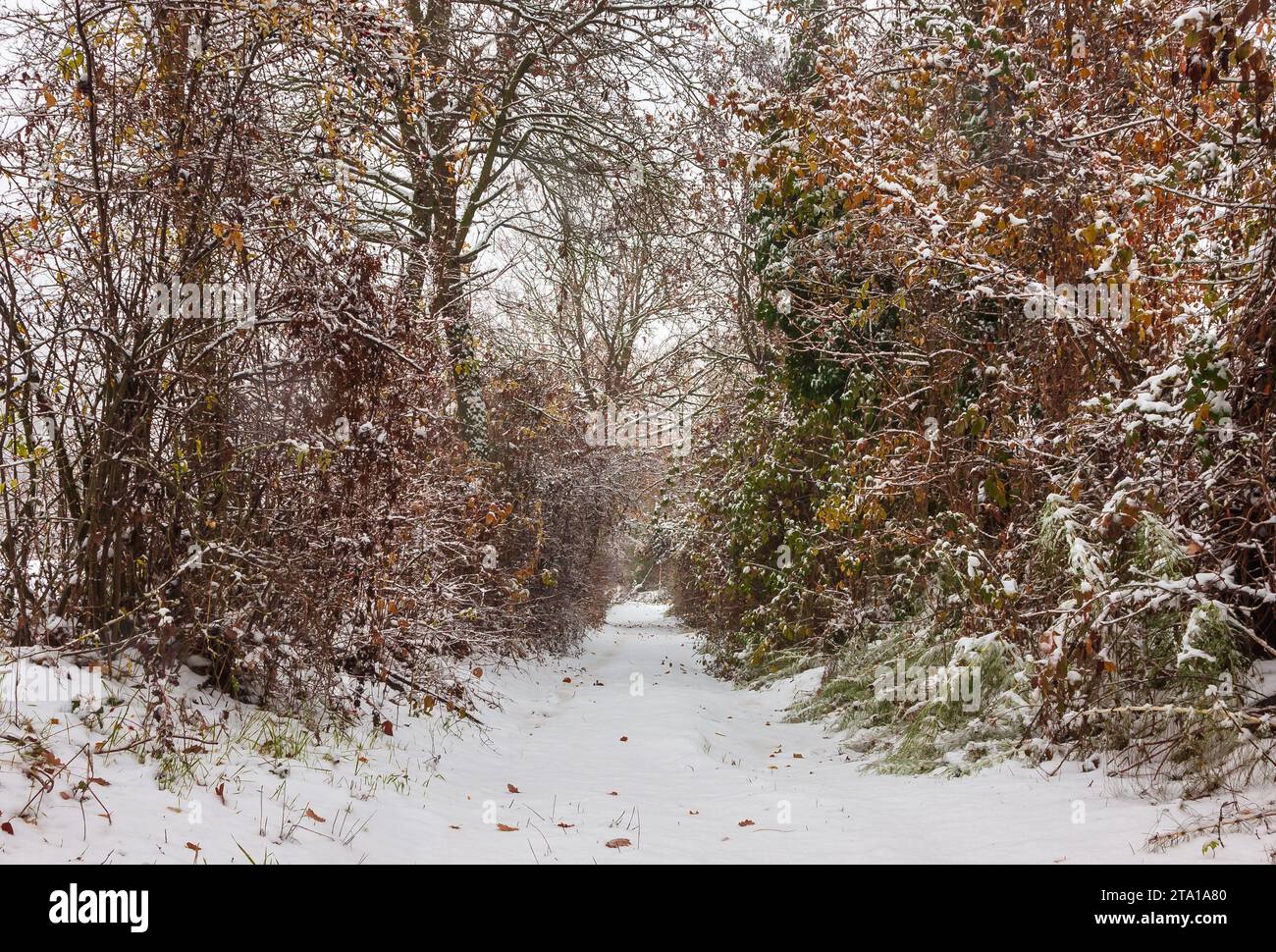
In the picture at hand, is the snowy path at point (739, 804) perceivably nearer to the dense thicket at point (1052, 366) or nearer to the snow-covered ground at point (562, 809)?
the snow-covered ground at point (562, 809)

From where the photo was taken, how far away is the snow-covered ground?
11.5ft

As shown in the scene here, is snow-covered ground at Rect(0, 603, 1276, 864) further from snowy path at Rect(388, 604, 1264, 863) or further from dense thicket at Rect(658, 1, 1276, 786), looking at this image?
dense thicket at Rect(658, 1, 1276, 786)

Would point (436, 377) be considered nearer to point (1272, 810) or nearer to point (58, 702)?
point (58, 702)

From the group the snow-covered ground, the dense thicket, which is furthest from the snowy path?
the dense thicket

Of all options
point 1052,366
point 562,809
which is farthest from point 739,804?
point 1052,366

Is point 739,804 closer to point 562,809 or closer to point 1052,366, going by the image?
point 562,809

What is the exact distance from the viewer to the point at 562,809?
5.36 meters

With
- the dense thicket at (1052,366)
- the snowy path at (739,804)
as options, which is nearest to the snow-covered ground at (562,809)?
the snowy path at (739,804)

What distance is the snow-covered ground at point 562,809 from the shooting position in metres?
3.50

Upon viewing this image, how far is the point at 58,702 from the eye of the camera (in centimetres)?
438
